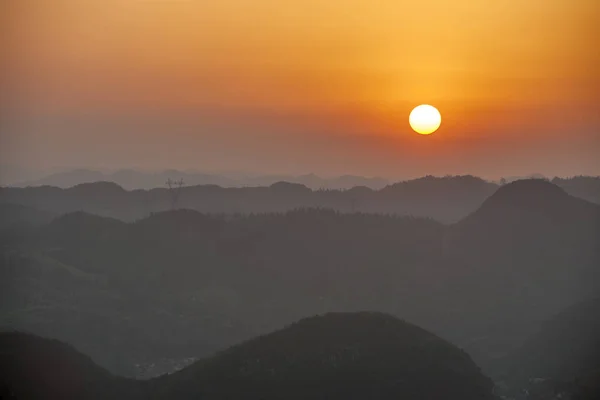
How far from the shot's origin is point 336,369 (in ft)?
142

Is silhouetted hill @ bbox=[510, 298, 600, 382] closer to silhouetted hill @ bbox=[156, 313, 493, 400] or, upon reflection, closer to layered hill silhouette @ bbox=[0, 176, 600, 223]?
silhouetted hill @ bbox=[156, 313, 493, 400]

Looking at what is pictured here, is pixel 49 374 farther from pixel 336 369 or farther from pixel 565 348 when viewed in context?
pixel 565 348

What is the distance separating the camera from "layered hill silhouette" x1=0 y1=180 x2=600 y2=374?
70.9 m

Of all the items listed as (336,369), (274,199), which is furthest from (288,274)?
(274,199)

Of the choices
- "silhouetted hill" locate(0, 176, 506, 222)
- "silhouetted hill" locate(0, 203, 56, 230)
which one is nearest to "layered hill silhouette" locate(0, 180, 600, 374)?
"silhouetted hill" locate(0, 203, 56, 230)

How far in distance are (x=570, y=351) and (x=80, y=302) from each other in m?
43.3

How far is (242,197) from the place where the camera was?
184 m

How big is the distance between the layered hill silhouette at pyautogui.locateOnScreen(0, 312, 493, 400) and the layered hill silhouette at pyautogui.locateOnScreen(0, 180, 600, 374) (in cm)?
1579

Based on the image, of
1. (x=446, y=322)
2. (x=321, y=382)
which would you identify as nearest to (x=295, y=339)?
(x=321, y=382)

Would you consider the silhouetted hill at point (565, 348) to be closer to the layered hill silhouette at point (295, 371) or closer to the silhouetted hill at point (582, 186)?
the layered hill silhouette at point (295, 371)

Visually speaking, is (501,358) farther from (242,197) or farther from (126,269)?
(242,197)

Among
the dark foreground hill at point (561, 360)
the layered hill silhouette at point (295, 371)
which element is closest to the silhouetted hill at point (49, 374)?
the layered hill silhouette at point (295, 371)

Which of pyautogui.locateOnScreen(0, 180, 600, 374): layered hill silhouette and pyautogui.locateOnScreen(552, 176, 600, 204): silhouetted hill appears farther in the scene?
pyautogui.locateOnScreen(552, 176, 600, 204): silhouetted hill

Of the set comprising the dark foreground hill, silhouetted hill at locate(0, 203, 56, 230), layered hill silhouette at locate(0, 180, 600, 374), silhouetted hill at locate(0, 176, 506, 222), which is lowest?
the dark foreground hill
